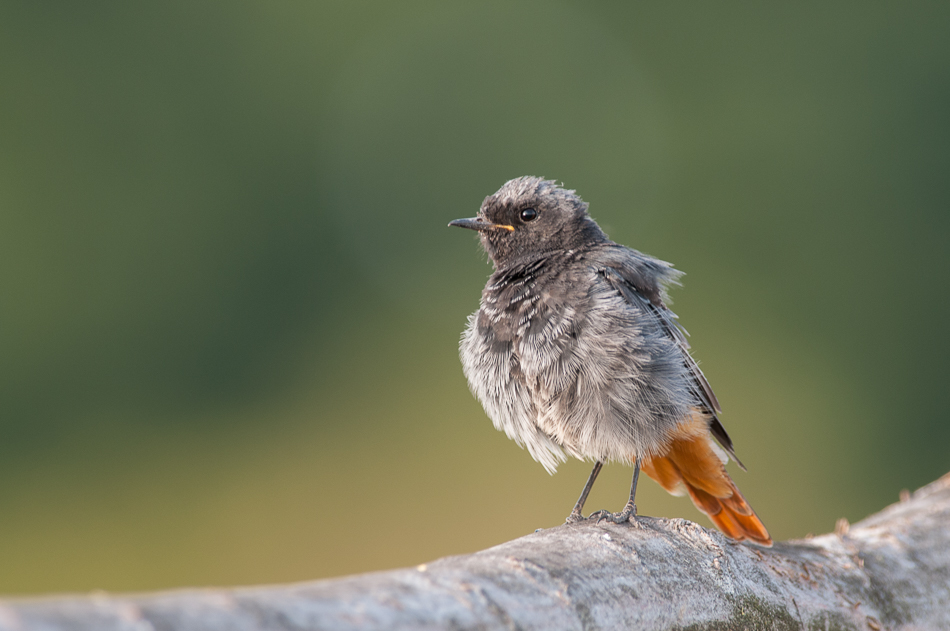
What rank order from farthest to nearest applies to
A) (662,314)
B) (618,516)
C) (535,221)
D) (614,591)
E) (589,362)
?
(535,221)
(662,314)
(589,362)
(618,516)
(614,591)

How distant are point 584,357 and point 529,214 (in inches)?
51.0

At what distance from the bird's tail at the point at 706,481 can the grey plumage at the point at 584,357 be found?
20 centimetres

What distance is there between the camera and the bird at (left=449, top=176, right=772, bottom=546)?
4.00 m

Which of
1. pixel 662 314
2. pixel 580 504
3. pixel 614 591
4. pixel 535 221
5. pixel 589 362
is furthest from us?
pixel 535 221

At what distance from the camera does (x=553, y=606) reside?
7.16 ft

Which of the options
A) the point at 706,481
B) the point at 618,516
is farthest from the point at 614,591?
the point at 706,481

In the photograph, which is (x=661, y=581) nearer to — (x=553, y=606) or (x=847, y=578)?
(x=553, y=606)

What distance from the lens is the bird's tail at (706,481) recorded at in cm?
446

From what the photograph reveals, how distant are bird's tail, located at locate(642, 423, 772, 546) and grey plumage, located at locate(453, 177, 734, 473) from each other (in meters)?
0.20

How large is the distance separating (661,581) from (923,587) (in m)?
1.90

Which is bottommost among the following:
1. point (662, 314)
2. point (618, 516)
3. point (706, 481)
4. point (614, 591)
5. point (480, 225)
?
point (614, 591)

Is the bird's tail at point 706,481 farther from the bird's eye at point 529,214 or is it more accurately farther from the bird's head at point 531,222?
the bird's eye at point 529,214

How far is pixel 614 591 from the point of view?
2.47 meters

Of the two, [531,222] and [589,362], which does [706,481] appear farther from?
[531,222]
